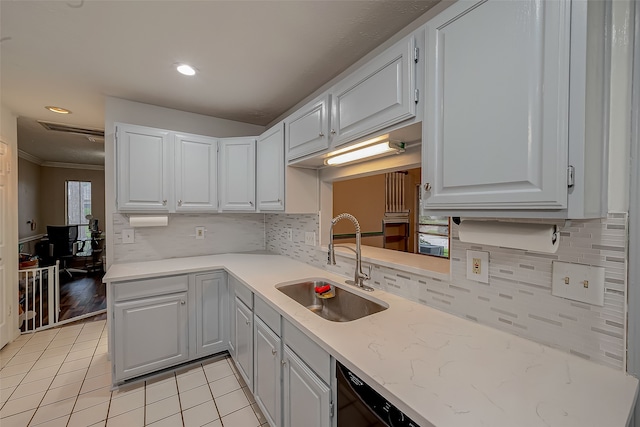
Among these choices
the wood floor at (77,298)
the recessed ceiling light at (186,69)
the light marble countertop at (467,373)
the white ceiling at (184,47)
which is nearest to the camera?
the light marble countertop at (467,373)

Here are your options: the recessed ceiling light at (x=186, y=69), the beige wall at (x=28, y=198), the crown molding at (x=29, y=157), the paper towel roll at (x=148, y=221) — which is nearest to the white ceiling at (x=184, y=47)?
the recessed ceiling light at (x=186, y=69)

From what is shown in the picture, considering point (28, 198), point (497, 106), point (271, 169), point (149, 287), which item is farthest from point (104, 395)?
point (28, 198)

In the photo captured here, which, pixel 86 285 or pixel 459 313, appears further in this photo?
pixel 86 285

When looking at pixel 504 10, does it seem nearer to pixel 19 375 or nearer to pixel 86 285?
pixel 19 375

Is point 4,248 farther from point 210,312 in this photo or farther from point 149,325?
point 210,312

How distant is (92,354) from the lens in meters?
2.50

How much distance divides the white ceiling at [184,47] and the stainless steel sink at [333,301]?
150 cm

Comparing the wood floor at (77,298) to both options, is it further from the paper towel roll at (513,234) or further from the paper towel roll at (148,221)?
the paper towel roll at (513,234)

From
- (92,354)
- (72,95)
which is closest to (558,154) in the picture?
(72,95)

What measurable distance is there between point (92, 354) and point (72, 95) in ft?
7.59

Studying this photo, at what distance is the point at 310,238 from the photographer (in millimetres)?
2365

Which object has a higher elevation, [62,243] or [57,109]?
[57,109]

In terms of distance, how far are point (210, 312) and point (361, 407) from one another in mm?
1745

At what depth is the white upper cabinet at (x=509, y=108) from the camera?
0.69m
